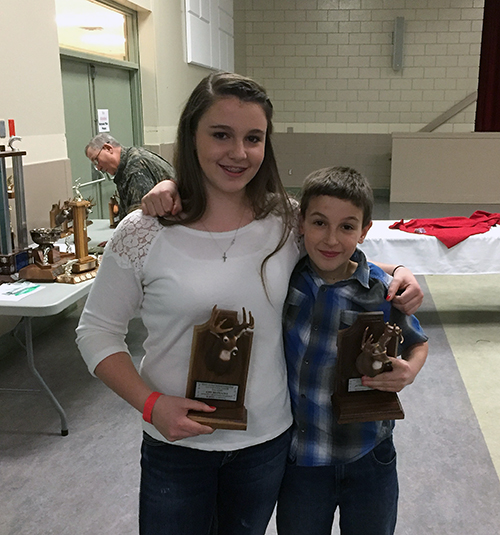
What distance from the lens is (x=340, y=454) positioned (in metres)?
1.19

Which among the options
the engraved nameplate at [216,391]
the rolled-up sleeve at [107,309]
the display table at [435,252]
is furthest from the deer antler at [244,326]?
the display table at [435,252]

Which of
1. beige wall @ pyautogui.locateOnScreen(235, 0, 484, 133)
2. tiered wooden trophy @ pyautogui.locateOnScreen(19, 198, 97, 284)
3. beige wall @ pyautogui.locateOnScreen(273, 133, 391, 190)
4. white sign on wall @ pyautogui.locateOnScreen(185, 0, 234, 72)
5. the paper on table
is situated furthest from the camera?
beige wall @ pyautogui.locateOnScreen(273, 133, 391, 190)

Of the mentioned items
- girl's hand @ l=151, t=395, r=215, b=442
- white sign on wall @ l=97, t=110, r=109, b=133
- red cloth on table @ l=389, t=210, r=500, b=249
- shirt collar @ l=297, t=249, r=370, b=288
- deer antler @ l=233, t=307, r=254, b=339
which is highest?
white sign on wall @ l=97, t=110, r=109, b=133

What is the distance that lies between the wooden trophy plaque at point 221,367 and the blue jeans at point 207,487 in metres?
0.11

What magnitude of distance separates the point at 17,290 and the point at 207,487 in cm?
185

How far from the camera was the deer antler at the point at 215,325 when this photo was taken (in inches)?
41.2

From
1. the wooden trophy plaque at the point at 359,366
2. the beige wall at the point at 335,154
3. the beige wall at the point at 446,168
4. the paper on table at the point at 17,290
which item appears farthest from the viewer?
the beige wall at the point at 335,154

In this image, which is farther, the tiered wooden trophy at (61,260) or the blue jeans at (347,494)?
the tiered wooden trophy at (61,260)

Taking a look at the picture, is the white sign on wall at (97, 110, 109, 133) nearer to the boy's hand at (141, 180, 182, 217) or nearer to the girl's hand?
the boy's hand at (141, 180, 182, 217)

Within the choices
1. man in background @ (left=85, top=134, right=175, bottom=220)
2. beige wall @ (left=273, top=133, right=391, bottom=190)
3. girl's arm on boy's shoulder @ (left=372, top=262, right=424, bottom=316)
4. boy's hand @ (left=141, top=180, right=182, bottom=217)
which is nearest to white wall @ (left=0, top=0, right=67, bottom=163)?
man in background @ (left=85, top=134, right=175, bottom=220)

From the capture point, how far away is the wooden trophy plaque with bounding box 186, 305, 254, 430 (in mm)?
1067

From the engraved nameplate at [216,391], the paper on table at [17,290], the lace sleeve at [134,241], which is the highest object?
the lace sleeve at [134,241]

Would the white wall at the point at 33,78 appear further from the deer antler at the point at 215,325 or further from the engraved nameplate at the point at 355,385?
the engraved nameplate at the point at 355,385

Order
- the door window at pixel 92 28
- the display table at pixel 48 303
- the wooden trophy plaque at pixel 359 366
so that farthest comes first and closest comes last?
1. the door window at pixel 92 28
2. the display table at pixel 48 303
3. the wooden trophy plaque at pixel 359 366
